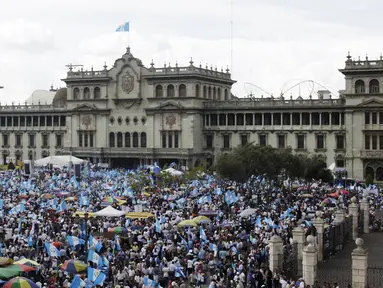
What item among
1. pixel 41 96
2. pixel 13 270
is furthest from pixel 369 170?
pixel 41 96

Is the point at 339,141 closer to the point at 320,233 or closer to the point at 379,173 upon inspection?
the point at 379,173

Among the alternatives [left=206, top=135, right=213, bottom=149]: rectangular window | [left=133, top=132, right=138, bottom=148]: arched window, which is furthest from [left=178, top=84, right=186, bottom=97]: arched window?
[left=133, top=132, right=138, bottom=148]: arched window

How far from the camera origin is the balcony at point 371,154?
76.6 m

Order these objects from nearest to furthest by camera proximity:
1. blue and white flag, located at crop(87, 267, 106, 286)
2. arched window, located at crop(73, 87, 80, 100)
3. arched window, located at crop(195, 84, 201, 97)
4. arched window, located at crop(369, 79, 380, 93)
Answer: blue and white flag, located at crop(87, 267, 106, 286), arched window, located at crop(369, 79, 380, 93), arched window, located at crop(195, 84, 201, 97), arched window, located at crop(73, 87, 80, 100)

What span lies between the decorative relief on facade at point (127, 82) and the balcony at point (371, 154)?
1217 inches

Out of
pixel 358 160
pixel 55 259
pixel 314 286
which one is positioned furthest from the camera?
pixel 358 160

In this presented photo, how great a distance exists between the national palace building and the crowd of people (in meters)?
18.5

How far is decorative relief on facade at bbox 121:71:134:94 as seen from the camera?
91.9m

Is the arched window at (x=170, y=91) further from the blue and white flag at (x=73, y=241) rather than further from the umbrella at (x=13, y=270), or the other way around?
the umbrella at (x=13, y=270)

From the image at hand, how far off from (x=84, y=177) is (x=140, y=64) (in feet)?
83.3

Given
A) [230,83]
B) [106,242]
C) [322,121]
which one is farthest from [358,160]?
[106,242]

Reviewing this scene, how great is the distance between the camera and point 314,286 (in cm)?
2800

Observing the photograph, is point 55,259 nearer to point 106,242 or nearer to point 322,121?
point 106,242

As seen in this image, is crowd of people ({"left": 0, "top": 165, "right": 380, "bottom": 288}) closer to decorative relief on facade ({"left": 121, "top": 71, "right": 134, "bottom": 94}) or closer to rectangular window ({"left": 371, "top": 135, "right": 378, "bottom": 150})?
rectangular window ({"left": 371, "top": 135, "right": 378, "bottom": 150})
